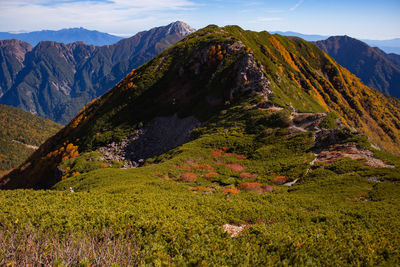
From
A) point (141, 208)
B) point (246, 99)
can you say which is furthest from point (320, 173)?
point (246, 99)

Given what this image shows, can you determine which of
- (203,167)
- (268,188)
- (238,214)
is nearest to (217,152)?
(203,167)

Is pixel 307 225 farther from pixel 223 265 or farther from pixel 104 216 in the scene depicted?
pixel 104 216

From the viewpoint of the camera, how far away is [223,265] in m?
9.51

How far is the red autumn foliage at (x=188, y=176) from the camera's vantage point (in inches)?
1169

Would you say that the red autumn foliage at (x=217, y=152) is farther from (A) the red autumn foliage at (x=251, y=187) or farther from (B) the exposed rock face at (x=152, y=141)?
(B) the exposed rock face at (x=152, y=141)

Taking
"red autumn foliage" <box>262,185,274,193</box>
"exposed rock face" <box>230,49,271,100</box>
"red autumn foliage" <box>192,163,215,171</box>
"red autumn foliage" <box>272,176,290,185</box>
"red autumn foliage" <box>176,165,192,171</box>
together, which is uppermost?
"exposed rock face" <box>230,49,271,100</box>

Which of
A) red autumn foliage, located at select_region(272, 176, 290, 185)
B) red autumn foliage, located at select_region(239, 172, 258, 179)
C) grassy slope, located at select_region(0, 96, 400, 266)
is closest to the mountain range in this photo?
red autumn foliage, located at select_region(272, 176, 290, 185)

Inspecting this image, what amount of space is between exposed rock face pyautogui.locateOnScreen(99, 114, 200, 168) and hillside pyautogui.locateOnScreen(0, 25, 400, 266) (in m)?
0.36

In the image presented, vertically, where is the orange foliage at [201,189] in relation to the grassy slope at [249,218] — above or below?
below

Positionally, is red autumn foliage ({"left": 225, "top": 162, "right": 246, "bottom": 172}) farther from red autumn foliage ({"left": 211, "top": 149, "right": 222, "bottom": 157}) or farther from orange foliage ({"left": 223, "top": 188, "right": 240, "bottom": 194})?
orange foliage ({"left": 223, "top": 188, "right": 240, "bottom": 194})

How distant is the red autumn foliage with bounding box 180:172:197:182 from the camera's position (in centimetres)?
2970

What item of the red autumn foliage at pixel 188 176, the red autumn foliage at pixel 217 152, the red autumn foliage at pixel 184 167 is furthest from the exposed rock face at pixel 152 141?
the red autumn foliage at pixel 188 176

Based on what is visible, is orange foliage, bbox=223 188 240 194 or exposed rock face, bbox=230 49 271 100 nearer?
orange foliage, bbox=223 188 240 194

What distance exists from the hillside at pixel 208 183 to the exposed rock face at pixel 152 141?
358 millimetres
